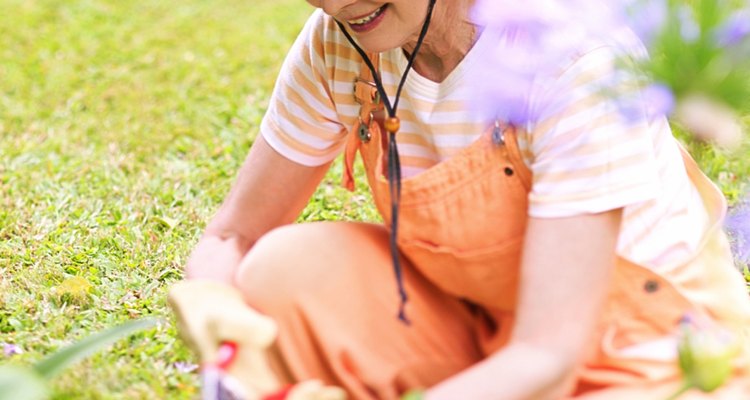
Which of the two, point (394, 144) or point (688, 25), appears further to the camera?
point (394, 144)

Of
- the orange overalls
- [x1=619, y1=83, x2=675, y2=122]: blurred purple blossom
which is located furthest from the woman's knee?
[x1=619, y1=83, x2=675, y2=122]: blurred purple blossom

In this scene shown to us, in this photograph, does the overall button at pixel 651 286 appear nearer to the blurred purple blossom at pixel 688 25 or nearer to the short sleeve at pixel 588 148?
the short sleeve at pixel 588 148

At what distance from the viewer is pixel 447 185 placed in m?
1.54

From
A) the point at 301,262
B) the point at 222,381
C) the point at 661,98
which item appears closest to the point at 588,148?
the point at 661,98

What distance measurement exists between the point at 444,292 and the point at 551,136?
0.34 meters

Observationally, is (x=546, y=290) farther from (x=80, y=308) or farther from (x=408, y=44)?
(x=80, y=308)

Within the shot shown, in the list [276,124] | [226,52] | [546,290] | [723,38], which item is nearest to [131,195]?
[276,124]

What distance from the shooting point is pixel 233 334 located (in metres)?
1.47

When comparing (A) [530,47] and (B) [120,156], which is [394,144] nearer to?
(A) [530,47]

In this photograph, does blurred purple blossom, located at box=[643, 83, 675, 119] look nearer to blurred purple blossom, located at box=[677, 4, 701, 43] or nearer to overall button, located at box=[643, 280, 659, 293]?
blurred purple blossom, located at box=[677, 4, 701, 43]

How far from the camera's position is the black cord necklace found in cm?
159

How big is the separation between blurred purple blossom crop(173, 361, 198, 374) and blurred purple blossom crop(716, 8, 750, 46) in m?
1.09

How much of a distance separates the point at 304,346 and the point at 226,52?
272 centimetres

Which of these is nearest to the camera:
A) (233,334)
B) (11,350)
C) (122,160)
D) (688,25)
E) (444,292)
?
(688,25)
